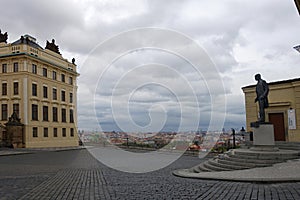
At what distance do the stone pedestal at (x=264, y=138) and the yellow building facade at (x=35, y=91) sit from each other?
109ft

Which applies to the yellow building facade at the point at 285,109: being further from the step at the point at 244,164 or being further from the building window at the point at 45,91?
the building window at the point at 45,91

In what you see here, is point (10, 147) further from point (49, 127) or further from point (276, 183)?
point (276, 183)

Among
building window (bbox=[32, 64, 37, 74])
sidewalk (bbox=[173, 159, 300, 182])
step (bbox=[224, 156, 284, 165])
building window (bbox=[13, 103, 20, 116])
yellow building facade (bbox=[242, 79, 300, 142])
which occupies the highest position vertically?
building window (bbox=[32, 64, 37, 74])

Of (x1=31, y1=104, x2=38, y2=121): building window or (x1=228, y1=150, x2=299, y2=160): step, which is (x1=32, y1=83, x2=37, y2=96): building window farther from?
(x1=228, y1=150, x2=299, y2=160): step

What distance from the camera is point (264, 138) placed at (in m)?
15.6

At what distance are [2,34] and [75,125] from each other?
18.1m

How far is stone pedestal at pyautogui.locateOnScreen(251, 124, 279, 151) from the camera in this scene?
1542cm

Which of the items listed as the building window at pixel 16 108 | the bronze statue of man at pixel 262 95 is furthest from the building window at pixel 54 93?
the bronze statue of man at pixel 262 95

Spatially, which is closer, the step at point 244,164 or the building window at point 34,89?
the step at point 244,164

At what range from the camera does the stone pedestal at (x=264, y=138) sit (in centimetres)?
1542

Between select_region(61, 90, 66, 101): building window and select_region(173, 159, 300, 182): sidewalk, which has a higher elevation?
select_region(61, 90, 66, 101): building window

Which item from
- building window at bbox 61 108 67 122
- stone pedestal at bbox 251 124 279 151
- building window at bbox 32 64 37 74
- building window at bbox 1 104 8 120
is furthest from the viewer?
building window at bbox 61 108 67 122

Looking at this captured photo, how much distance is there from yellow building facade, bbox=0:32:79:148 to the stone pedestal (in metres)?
33.1

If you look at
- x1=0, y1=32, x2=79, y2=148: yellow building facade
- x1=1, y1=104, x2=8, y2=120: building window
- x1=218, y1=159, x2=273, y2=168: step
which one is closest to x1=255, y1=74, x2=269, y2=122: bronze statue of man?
x1=218, y1=159, x2=273, y2=168: step
